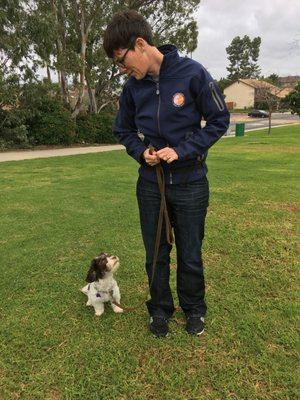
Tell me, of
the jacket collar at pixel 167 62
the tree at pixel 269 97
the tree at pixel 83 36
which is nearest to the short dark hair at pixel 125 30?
the jacket collar at pixel 167 62

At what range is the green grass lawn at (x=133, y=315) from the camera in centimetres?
259

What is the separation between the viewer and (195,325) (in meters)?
3.08

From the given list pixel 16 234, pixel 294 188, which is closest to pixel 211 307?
pixel 16 234

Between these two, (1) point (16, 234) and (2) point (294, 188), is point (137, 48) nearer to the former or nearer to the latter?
(1) point (16, 234)

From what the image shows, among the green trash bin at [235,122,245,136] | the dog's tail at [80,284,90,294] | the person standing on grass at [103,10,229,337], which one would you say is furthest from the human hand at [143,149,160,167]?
the green trash bin at [235,122,245,136]

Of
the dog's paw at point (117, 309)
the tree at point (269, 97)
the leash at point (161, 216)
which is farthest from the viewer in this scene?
the tree at point (269, 97)

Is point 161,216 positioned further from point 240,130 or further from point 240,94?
point 240,94

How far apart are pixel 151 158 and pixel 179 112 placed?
0.35 metres

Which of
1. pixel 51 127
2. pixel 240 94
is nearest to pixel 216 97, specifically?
pixel 51 127

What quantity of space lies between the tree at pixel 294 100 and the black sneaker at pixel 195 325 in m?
54.6

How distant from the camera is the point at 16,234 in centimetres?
553

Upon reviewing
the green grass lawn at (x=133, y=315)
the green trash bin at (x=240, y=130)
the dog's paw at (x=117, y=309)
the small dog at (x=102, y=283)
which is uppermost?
the small dog at (x=102, y=283)

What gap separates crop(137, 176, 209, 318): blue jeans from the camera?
9.07 feet

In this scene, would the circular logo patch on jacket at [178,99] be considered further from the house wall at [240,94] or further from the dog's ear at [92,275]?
the house wall at [240,94]
